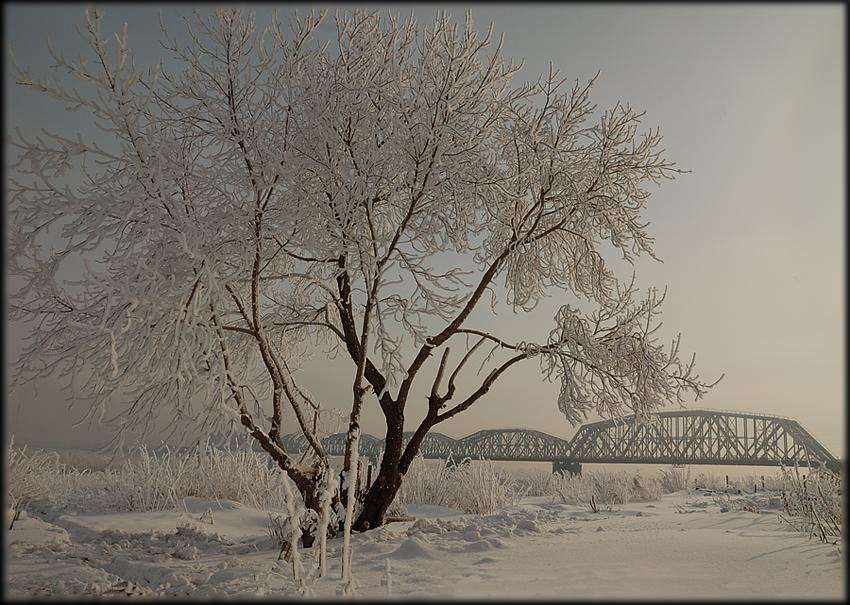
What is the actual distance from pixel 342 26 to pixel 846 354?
5444 mm

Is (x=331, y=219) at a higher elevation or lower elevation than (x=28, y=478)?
higher

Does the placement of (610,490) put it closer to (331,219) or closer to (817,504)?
(817,504)

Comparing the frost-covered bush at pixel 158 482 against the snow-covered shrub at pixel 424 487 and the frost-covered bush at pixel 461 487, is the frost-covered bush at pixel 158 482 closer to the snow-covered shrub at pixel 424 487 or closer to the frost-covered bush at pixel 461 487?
the snow-covered shrub at pixel 424 487

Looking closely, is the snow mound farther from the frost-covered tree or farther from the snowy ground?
the frost-covered tree

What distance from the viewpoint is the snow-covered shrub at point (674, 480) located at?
16.5 m

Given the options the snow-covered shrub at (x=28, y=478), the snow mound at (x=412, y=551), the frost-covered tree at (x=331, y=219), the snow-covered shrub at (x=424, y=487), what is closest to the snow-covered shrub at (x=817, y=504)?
the frost-covered tree at (x=331, y=219)

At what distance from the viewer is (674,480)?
655 inches

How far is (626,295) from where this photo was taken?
291 inches

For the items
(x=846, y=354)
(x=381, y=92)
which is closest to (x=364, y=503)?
(x=381, y=92)

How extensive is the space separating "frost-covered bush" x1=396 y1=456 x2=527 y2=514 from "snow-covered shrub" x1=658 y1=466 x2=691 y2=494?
725cm

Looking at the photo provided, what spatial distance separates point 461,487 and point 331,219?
19.7 ft

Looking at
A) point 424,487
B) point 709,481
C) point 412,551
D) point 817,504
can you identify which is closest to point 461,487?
point 424,487

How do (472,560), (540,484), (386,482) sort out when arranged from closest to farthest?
1. (472,560)
2. (386,482)
3. (540,484)

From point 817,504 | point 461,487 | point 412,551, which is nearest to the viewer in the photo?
point 412,551
